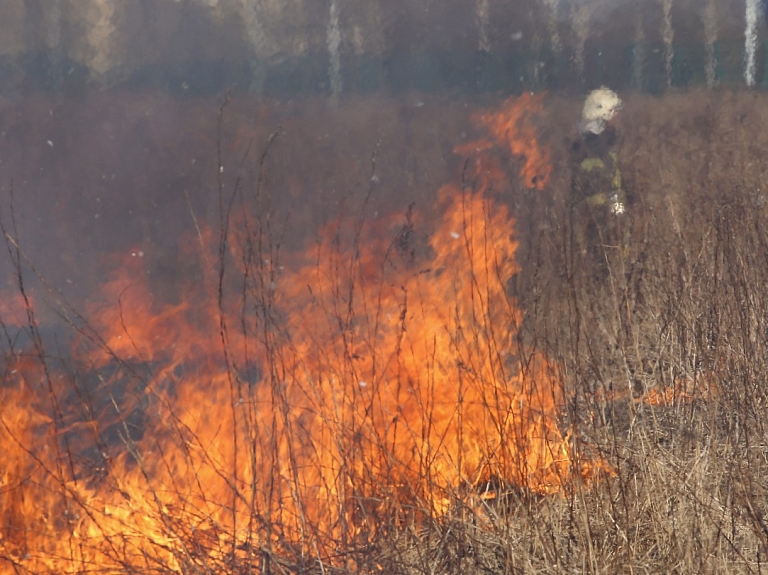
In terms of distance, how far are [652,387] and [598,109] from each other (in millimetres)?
2685

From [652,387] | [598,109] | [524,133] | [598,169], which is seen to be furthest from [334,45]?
[652,387]

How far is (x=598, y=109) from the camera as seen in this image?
512cm

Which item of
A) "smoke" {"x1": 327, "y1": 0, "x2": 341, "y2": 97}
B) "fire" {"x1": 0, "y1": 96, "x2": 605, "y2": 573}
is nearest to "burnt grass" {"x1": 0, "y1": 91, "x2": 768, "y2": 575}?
"fire" {"x1": 0, "y1": 96, "x2": 605, "y2": 573}

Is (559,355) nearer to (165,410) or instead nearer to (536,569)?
(536,569)

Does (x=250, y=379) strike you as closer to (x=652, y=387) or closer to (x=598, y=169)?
(x=652, y=387)

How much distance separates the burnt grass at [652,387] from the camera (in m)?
2.25

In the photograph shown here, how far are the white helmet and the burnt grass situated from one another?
0.12 metres

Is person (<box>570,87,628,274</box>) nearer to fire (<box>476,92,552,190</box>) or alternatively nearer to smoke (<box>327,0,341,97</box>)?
fire (<box>476,92,552,190</box>)

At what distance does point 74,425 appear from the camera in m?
3.60

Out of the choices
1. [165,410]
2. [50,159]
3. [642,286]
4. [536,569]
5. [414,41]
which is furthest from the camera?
[414,41]

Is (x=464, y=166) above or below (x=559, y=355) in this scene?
above

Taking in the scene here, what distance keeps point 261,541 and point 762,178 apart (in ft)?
15.1

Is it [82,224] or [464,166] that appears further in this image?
[464,166]

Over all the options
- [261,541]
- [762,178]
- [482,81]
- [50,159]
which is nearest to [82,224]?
[50,159]
